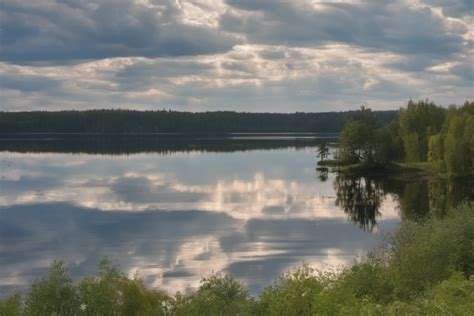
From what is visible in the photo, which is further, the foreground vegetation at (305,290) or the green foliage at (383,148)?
the green foliage at (383,148)

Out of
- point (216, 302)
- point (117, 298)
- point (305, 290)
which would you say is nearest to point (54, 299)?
point (117, 298)

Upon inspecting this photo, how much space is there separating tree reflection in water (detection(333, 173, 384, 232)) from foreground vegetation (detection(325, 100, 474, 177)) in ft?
28.5

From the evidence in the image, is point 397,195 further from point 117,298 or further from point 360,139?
point 117,298

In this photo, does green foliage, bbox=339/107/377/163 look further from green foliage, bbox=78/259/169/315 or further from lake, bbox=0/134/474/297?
green foliage, bbox=78/259/169/315

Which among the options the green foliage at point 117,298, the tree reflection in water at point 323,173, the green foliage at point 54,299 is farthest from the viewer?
the tree reflection in water at point 323,173

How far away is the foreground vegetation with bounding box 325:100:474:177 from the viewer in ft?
320

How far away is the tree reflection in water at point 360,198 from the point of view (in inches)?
2557

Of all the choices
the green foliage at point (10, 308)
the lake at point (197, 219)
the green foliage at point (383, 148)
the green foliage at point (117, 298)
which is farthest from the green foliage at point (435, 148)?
the green foliage at point (10, 308)

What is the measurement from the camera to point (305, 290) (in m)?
29.6

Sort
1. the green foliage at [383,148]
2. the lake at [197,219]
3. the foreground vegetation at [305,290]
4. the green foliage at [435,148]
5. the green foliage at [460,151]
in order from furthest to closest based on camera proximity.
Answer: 1. the green foliage at [383,148]
2. the green foliage at [435,148]
3. the green foliage at [460,151]
4. the lake at [197,219]
5. the foreground vegetation at [305,290]

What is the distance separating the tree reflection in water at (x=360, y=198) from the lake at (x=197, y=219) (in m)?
0.13

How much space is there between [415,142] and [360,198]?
40.1 metres

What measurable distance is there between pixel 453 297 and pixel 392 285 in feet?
32.6

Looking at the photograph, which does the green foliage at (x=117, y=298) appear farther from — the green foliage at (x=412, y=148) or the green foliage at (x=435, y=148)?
the green foliage at (x=412, y=148)
